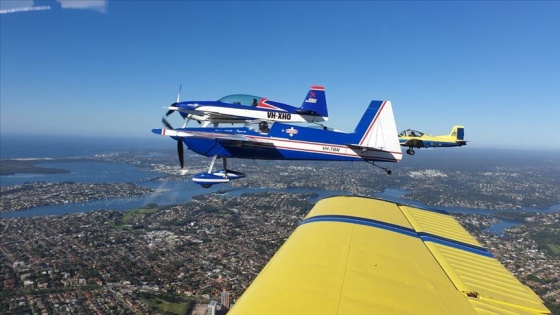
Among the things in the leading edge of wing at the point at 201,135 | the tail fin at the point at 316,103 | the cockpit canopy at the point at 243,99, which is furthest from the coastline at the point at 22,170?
the tail fin at the point at 316,103

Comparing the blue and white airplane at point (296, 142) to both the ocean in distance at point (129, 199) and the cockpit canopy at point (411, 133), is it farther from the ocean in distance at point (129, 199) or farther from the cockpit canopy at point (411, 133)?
the ocean in distance at point (129, 199)

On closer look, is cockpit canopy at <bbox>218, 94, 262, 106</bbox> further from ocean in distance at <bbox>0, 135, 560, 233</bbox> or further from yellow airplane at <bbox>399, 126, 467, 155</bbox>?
ocean in distance at <bbox>0, 135, 560, 233</bbox>

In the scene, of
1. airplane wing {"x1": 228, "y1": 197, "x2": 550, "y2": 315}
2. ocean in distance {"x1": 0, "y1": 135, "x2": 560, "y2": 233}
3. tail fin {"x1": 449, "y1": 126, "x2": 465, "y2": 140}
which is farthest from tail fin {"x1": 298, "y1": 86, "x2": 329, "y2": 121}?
ocean in distance {"x1": 0, "y1": 135, "x2": 560, "y2": 233}

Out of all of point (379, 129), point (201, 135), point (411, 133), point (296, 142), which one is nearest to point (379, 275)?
point (379, 129)

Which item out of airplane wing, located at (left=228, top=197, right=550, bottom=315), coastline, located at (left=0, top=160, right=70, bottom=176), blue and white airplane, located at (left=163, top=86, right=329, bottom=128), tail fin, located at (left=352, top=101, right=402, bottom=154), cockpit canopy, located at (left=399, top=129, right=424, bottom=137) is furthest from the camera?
coastline, located at (left=0, top=160, right=70, bottom=176)

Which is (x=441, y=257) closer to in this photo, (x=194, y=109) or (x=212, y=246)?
(x=194, y=109)

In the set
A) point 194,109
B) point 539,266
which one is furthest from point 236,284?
point 539,266

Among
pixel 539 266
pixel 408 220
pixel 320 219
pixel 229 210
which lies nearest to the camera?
pixel 320 219
